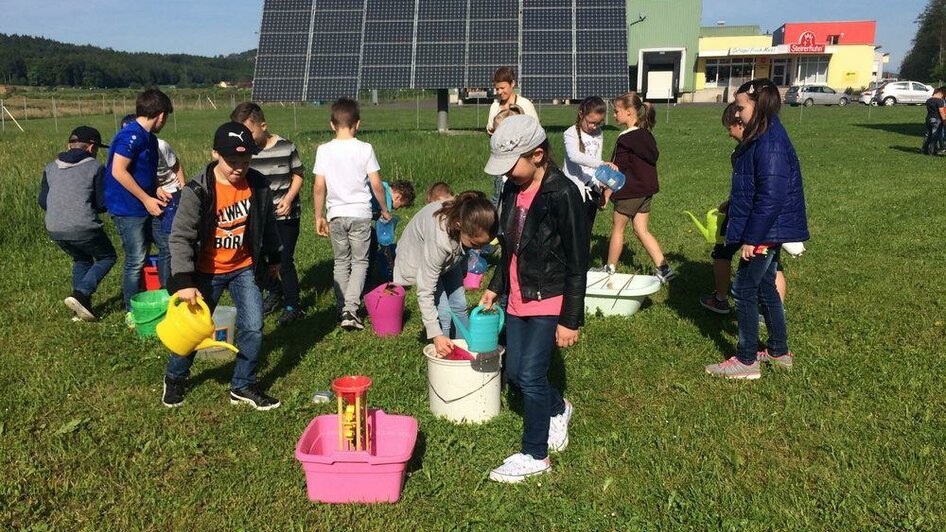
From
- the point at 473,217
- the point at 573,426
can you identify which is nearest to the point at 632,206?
the point at 573,426

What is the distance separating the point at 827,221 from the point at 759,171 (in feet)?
20.3

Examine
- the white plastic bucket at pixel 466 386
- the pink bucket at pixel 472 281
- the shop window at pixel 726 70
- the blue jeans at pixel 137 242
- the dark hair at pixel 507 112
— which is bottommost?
the white plastic bucket at pixel 466 386

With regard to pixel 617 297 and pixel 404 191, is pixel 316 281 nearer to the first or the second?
pixel 404 191

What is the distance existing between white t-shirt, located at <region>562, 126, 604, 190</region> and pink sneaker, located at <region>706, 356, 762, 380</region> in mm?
2043

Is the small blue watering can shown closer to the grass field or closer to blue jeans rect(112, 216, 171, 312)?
the grass field

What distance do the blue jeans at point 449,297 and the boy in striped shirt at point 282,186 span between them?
Result: 4.96ft

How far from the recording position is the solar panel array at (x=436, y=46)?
17.0 m

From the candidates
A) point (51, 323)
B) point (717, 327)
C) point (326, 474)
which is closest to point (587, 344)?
point (717, 327)

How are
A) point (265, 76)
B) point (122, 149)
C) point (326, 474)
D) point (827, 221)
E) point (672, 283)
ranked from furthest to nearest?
point (265, 76) → point (827, 221) → point (672, 283) → point (122, 149) → point (326, 474)

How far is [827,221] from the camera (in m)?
9.29

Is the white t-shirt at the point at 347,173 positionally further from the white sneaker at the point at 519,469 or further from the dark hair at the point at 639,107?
the white sneaker at the point at 519,469

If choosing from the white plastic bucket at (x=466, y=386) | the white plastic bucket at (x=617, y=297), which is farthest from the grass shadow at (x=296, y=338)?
the white plastic bucket at (x=617, y=297)

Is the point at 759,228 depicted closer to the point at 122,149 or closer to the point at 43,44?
the point at 122,149

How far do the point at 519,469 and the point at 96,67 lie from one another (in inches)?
6036
